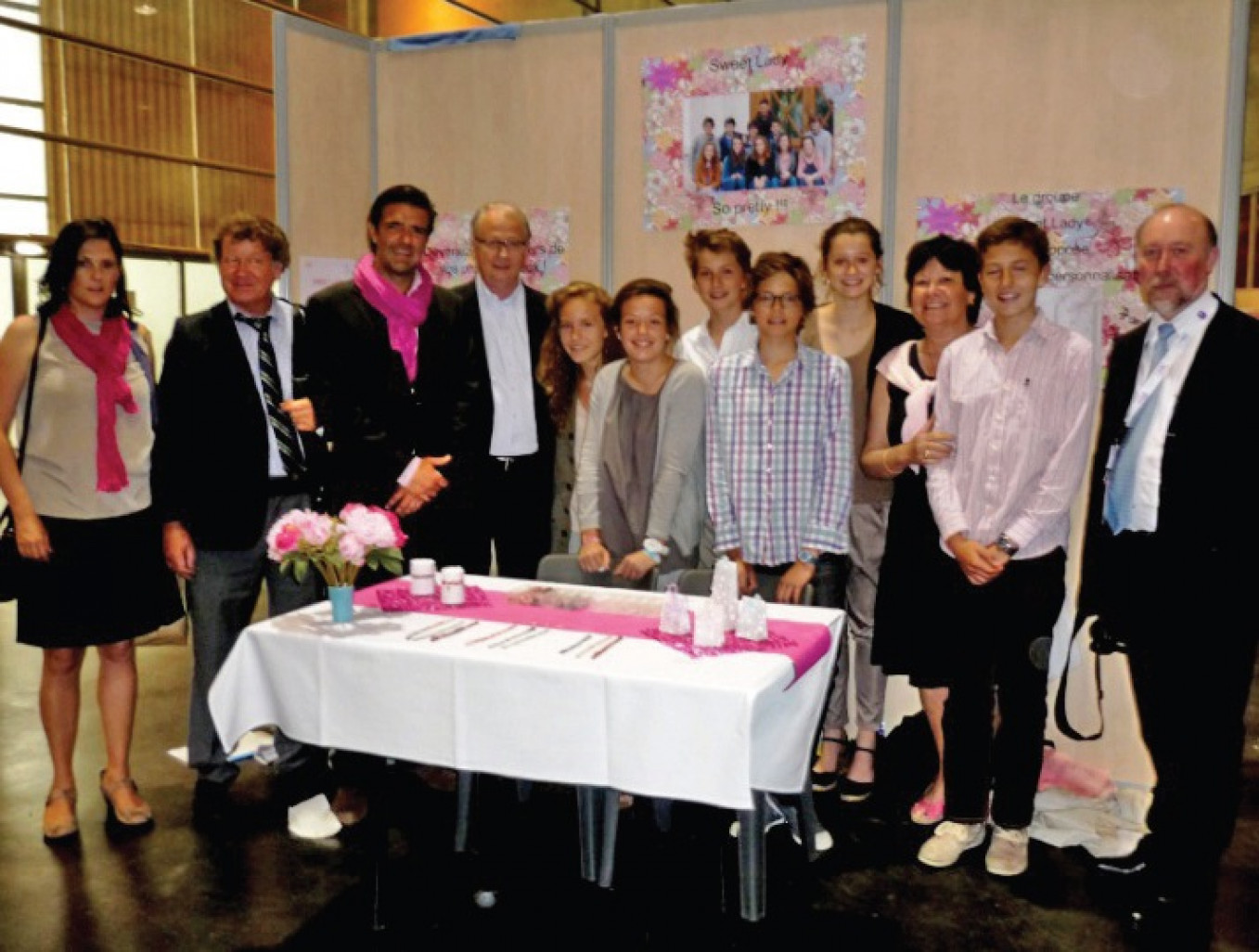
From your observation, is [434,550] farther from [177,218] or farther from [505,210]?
[177,218]

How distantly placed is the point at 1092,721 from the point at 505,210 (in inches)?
104

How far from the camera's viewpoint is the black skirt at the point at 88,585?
123 inches

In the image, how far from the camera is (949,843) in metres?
3.09

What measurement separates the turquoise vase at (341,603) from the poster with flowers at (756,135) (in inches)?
85.9

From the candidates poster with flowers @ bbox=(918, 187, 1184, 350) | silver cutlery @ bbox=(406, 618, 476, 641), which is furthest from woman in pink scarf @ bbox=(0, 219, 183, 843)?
poster with flowers @ bbox=(918, 187, 1184, 350)

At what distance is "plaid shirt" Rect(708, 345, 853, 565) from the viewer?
3.20 m

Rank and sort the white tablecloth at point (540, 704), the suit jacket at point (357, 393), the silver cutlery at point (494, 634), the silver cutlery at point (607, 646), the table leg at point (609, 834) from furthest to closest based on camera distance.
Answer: the suit jacket at point (357, 393) → the table leg at point (609, 834) → the silver cutlery at point (494, 634) → the silver cutlery at point (607, 646) → the white tablecloth at point (540, 704)

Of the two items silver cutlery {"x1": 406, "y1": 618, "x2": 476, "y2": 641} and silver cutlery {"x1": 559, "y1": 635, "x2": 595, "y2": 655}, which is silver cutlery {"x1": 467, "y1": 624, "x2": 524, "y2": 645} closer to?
silver cutlery {"x1": 406, "y1": 618, "x2": 476, "y2": 641}

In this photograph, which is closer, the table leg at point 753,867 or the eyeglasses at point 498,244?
the table leg at point 753,867

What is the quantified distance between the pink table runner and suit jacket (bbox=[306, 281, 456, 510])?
0.52 meters

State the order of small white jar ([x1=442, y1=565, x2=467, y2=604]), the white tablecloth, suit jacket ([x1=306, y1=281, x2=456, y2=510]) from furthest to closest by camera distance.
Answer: suit jacket ([x1=306, y1=281, x2=456, y2=510]), small white jar ([x1=442, y1=565, x2=467, y2=604]), the white tablecloth

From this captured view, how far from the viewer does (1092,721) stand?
387cm

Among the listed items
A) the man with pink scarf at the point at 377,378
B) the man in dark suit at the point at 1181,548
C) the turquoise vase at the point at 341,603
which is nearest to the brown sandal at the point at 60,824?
the man with pink scarf at the point at 377,378

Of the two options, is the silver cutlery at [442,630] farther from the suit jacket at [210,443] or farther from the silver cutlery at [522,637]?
the suit jacket at [210,443]
